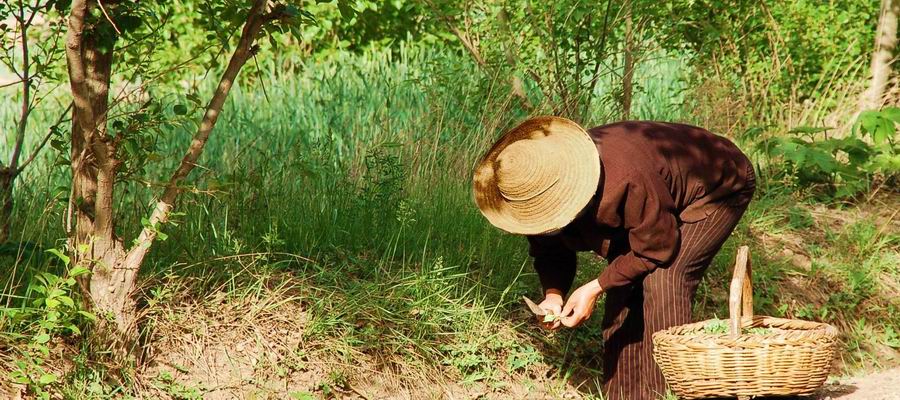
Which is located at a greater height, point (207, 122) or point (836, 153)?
point (207, 122)

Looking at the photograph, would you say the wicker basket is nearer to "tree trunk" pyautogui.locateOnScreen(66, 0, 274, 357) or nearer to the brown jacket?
the brown jacket

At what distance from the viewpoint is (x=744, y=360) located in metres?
4.20

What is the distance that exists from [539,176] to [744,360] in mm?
1059

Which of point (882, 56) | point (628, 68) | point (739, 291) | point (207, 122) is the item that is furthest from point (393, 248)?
point (882, 56)

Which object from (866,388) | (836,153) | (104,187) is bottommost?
(866,388)

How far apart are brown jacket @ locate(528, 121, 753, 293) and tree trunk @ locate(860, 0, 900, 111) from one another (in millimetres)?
4608

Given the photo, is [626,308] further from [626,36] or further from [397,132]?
[626,36]

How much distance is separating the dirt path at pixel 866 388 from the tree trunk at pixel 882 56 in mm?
3625

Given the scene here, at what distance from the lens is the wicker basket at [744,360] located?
4188 mm

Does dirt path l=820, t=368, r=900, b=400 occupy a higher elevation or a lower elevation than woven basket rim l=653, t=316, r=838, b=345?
lower

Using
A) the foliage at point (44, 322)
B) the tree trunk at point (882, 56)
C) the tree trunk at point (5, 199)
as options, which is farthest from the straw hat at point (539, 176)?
the tree trunk at point (882, 56)

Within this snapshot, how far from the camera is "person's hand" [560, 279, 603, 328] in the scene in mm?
4387

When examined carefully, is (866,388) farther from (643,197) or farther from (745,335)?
(643,197)

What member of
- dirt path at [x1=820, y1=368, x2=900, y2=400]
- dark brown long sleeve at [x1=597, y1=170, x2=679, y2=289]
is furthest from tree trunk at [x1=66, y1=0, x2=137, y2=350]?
dirt path at [x1=820, y1=368, x2=900, y2=400]
